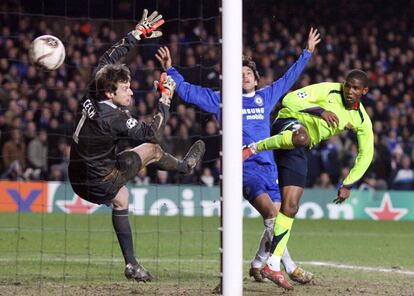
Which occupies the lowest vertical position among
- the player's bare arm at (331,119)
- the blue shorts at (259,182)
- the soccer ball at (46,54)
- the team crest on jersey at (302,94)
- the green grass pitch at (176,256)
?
the green grass pitch at (176,256)

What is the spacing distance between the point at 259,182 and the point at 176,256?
287cm

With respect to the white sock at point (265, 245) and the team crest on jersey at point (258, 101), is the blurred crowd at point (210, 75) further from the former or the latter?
the white sock at point (265, 245)

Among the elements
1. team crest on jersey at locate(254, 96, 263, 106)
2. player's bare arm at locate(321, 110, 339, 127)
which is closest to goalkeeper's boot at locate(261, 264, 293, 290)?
player's bare arm at locate(321, 110, 339, 127)

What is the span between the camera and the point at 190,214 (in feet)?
64.0

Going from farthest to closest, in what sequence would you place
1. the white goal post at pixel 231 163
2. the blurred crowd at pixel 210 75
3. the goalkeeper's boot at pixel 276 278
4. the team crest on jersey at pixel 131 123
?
the blurred crowd at pixel 210 75 < the goalkeeper's boot at pixel 276 278 < the team crest on jersey at pixel 131 123 < the white goal post at pixel 231 163

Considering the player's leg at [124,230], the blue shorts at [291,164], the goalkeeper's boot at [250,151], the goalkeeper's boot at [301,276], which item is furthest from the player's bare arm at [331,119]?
the player's leg at [124,230]

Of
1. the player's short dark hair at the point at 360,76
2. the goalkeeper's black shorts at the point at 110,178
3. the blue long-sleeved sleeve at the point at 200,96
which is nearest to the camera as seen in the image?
the goalkeeper's black shorts at the point at 110,178

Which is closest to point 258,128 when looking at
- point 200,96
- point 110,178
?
A: point 200,96

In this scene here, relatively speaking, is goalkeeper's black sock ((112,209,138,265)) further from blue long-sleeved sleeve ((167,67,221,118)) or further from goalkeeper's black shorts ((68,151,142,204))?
blue long-sleeved sleeve ((167,67,221,118))

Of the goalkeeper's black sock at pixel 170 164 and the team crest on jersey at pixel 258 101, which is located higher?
the team crest on jersey at pixel 258 101

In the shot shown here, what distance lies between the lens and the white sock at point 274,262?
32.0 ft

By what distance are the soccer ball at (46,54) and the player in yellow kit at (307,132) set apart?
209cm

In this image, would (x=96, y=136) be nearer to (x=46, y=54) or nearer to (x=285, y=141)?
(x=46, y=54)

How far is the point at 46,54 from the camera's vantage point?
9.72m
